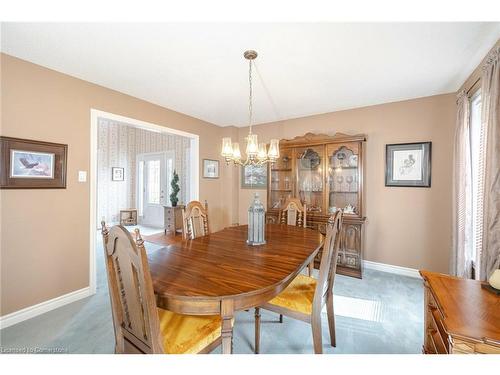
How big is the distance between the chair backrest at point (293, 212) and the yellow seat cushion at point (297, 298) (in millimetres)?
1213

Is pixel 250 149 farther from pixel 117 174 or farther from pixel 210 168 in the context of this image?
pixel 117 174

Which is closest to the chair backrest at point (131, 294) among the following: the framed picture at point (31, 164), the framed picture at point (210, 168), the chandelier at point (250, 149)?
the chandelier at point (250, 149)

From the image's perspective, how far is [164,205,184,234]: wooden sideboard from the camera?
507 cm

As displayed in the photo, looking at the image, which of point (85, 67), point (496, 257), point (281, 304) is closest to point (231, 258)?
point (281, 304)

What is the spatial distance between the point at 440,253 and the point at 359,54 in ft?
8.83

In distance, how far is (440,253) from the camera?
2.79m

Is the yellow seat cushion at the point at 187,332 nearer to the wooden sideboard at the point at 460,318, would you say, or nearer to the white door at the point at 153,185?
the wooden sideboard at the point at 460,318

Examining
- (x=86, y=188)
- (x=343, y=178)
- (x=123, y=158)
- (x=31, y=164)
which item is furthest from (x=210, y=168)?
(x=123, y=158)

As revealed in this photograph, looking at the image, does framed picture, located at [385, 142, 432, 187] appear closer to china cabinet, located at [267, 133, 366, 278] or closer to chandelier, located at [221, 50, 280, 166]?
china cabinet, located at [267, 133, 366, 278]

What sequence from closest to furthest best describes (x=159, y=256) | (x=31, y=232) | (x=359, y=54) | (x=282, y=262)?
(x=282, y=262) → (x=159, y=256) → (x=359, y=54) → (x=31, y=232)

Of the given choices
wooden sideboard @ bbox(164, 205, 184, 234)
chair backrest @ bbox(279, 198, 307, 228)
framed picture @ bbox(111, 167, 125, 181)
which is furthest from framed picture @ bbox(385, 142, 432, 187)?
framed picture @ bbox(111, 167, 125, 181)

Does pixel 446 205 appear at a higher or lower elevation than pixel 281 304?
higher

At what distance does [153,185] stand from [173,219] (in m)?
1.84

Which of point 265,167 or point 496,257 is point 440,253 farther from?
point 265,167
